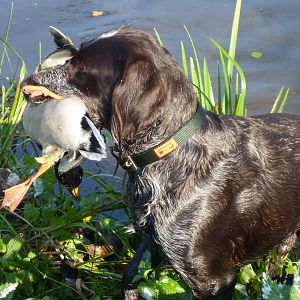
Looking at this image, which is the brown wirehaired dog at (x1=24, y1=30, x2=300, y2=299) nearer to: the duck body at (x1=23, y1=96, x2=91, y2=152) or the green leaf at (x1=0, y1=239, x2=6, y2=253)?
the duck body at (x1=23, y1=96, x2=91, y2=152)

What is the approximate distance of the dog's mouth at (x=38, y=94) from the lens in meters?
3.30

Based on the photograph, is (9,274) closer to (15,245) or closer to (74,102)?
(15,245)

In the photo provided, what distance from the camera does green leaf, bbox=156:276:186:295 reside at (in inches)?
146

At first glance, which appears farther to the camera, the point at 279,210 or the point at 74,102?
the point at 279,210

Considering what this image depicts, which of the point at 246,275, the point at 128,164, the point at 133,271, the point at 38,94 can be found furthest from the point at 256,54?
the point at 38,94

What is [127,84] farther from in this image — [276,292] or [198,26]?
[198,26]

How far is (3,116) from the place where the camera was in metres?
5.44

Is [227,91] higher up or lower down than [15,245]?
higher up

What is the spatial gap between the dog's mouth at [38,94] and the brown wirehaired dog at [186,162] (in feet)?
0.15

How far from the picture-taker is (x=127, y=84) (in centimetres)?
313

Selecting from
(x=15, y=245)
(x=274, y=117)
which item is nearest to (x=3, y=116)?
(x=15, y=245)

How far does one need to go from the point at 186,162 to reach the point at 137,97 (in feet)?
1.71

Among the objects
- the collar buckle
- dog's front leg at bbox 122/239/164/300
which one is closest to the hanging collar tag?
the collar buckle

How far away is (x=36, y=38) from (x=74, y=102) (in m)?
4.42
